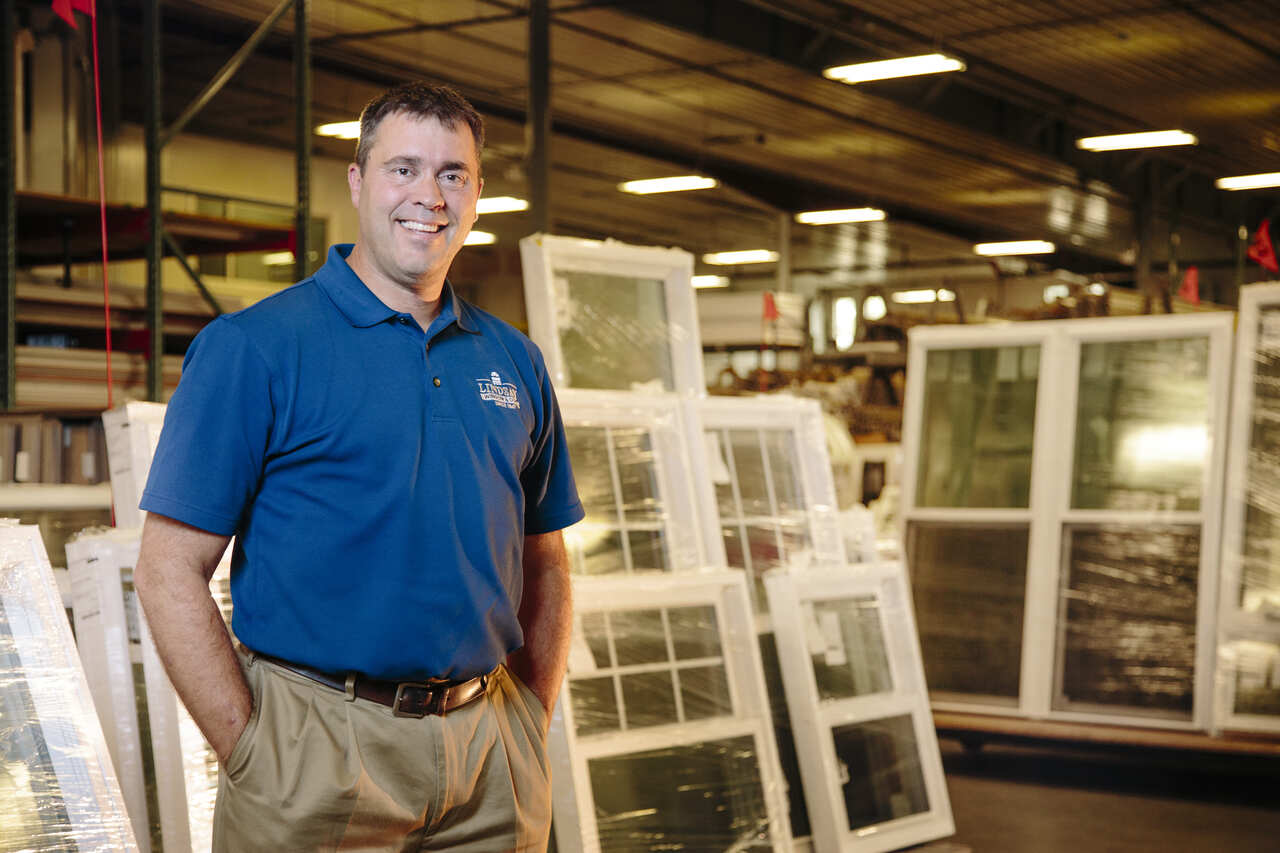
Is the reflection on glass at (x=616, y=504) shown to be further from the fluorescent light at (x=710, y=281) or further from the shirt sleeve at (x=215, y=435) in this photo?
the fluorescent light at (x=710, y=281)

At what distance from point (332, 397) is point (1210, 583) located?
447cm

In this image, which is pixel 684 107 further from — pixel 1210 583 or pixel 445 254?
pixel 445 254

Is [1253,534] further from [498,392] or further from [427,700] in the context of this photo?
[427,700]

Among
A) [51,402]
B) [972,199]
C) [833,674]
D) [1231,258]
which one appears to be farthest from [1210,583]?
[1231,258]

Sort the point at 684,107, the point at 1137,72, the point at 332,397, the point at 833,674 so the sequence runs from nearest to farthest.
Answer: the point at 332,397 < the point at 833,674 < the point at 1137,72 < the point at 684,107

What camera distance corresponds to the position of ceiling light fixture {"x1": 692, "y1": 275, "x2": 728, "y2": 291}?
870 inches

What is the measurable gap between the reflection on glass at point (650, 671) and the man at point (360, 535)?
1780mm

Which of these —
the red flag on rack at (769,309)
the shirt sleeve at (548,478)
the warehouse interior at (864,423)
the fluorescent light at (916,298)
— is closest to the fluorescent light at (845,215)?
the warehouse interior at (864,423)

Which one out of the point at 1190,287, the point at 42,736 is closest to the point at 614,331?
the point at 42,736

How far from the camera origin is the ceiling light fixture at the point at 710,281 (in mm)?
22108

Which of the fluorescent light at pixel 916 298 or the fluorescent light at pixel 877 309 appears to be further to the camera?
the fluorescent light at pixel 916 298

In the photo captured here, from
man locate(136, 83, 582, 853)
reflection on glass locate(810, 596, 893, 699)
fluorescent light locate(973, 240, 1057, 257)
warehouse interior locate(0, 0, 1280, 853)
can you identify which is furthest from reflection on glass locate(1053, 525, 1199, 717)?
fluorescent light locate(973, 240, 1057, 257)

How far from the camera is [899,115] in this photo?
12.3m

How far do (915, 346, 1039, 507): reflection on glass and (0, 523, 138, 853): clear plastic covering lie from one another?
4.38 m
